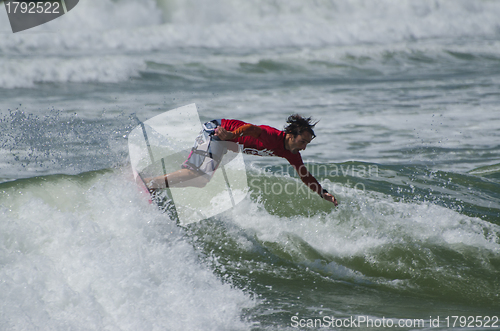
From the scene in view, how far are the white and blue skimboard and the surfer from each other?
175 millimetres

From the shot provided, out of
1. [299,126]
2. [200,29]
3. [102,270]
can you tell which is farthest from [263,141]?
[200,29]

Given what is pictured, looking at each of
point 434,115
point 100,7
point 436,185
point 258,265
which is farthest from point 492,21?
point 258,265

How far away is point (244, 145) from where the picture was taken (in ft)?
14.5

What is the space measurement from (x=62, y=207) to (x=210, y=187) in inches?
69.6

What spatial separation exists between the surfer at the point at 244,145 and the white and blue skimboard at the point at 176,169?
17cm

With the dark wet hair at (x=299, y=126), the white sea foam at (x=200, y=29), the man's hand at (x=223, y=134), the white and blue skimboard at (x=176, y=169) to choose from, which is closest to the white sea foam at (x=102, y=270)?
the white and blue skimboard at (x=176, y=169)

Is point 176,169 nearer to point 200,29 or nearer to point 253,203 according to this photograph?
point 253,203

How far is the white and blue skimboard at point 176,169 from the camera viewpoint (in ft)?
16.6

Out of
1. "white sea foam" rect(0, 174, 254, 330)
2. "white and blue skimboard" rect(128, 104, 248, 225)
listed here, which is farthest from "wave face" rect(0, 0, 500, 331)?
"white and blue skimboard" rect(128, 104, 248, 225)

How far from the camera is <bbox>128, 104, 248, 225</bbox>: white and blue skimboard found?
16.6 ft

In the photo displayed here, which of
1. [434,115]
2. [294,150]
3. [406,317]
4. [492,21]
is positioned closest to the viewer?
[406,317]

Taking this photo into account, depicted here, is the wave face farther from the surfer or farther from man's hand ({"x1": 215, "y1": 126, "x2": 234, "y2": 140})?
man's hand ({"x1": 215, "y1": 126, "x2": 234, "y2": 140})

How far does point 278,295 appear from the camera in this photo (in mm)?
3873

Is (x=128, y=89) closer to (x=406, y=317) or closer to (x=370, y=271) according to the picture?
(x=370, y=271)
